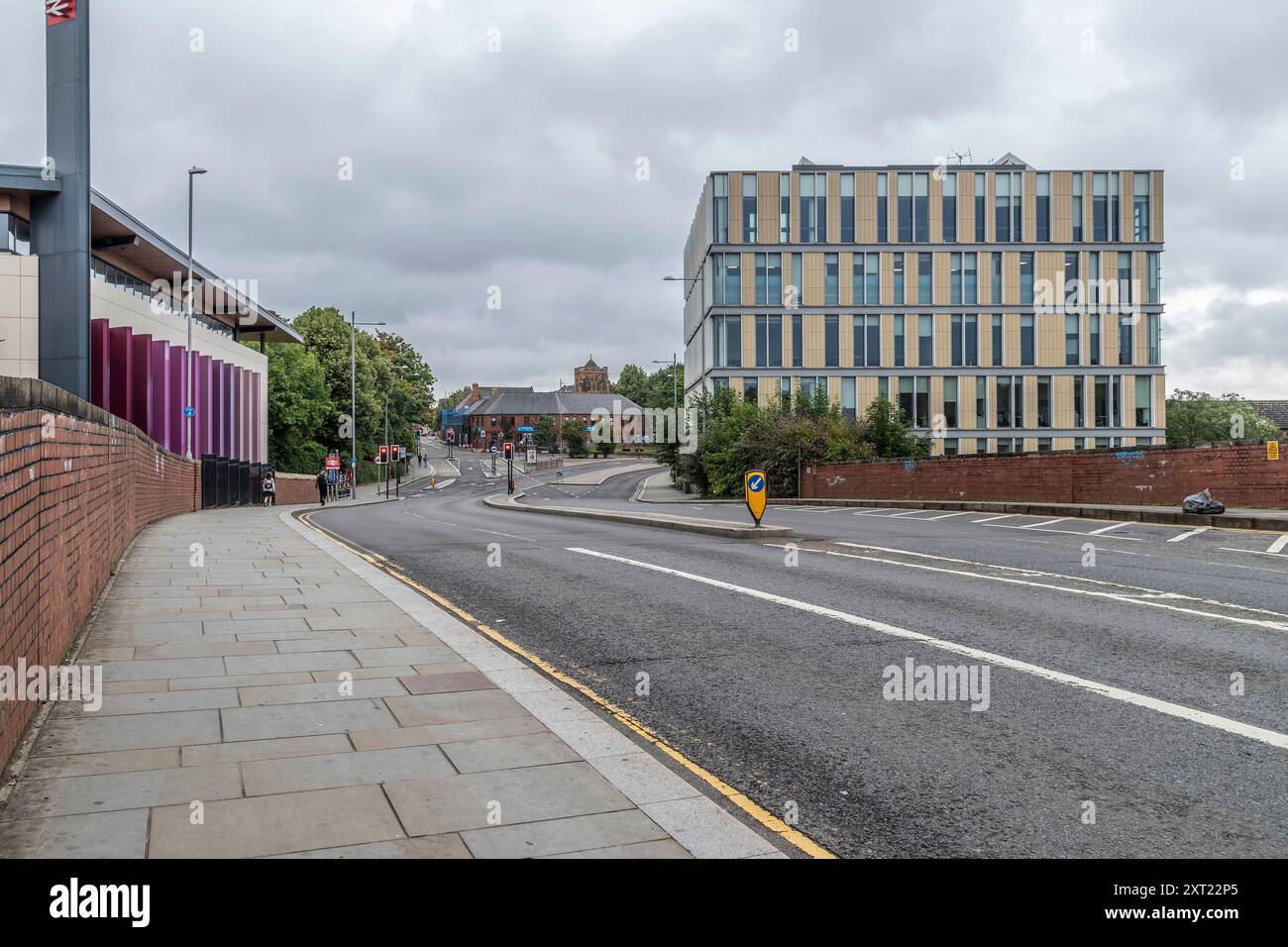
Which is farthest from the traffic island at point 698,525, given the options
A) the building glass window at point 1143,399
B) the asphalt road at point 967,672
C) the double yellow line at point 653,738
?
the building glass window at point 1143,399

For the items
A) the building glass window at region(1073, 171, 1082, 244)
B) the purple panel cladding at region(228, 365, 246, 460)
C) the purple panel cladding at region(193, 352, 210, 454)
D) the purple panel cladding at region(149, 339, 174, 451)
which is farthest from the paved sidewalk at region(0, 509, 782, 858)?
the building glass window at region(1073, 171, 1082, 244)

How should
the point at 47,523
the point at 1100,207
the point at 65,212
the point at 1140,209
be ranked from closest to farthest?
the point at 47,523 < the point at 65,212 < the point at 1100,207 < the point at 1140,209

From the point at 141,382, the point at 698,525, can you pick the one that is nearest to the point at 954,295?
the point at 141,382

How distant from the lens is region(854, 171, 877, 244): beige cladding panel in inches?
2458

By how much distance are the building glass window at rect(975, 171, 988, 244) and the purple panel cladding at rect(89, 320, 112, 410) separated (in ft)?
165

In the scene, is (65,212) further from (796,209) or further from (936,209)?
(936,209)

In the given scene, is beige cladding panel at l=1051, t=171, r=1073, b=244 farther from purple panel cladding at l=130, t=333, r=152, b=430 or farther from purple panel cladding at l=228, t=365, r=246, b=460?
purple panel cladding at l=130, t=333, r=152, b=430

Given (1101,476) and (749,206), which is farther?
(749,206)

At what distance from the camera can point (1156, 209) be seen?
62.9 metres

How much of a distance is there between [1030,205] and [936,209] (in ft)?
19.6

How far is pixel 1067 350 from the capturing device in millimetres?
63781

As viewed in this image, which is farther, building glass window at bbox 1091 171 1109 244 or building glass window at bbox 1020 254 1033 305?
building glass window at bbox 1020 254 1033 305

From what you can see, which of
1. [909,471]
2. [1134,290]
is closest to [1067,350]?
[1134,290]
